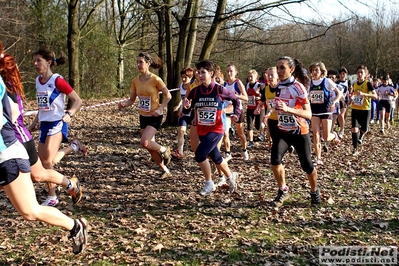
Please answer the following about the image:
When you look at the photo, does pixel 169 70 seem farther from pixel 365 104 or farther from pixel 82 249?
pixel 82 249

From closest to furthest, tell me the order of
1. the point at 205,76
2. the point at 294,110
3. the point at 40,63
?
the point at 294,110 → the point at 40,63 → the point at 205,76

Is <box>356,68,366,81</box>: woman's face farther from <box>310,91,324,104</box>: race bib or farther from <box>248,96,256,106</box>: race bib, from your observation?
<box>248,96,256,106</box>: race bib

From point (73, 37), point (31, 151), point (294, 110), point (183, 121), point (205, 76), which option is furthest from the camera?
point (73, 37)

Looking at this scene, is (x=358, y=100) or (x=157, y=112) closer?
(x=157, y=112)

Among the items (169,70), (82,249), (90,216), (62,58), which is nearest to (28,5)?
(169,70)

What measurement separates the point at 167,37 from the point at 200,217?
27.7ft

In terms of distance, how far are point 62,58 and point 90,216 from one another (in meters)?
2.26

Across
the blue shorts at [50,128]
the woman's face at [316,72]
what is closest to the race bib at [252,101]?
the woman's face at [316,72]

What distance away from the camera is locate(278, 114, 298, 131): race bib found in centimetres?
552

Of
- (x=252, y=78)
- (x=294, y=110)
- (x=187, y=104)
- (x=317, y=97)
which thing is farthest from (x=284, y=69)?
(x=252, y=78)

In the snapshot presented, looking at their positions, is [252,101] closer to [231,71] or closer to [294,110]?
[231,71]

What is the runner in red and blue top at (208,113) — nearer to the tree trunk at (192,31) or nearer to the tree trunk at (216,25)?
the tree trunk at (216,25)

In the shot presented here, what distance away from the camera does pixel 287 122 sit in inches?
219

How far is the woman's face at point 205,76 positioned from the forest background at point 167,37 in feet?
19.8
